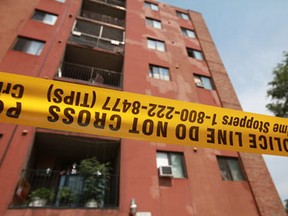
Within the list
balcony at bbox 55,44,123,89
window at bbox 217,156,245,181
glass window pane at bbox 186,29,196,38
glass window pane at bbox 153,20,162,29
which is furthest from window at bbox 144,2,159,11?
window at bbox 217,156,245,181

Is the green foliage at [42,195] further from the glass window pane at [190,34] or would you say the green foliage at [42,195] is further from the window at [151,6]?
the window at [151,6]

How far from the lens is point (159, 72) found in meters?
14.4

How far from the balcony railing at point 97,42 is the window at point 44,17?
6.15 ft

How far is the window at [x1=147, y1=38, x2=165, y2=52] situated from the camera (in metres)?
16.3

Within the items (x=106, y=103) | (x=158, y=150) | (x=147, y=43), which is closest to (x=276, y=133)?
(x=106, y=103)

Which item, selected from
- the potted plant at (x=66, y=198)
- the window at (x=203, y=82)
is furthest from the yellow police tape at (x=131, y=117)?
the window at (x=203, y=82)

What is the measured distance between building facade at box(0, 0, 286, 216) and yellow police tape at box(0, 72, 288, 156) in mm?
5367

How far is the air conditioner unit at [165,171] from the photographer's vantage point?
9.25 m

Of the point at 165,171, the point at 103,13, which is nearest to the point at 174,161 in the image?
the point at 165,171

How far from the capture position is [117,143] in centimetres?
1010

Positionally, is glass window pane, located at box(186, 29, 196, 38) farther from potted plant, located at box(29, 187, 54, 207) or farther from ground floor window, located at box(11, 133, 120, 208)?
potted plant, located at box(29, 187, 54, 207)

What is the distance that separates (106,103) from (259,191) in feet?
32.8

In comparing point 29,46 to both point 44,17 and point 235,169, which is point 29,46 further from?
point 235,169

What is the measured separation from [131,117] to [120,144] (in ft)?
21.4
